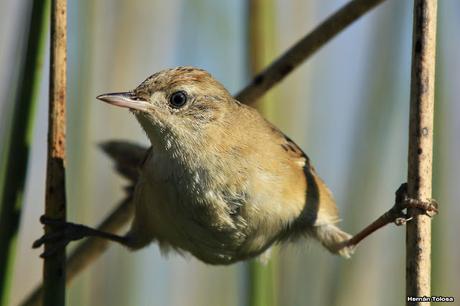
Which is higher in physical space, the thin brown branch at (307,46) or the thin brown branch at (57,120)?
the thin brown branch at (307,46)

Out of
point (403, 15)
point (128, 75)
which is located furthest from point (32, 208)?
point (403, 15)

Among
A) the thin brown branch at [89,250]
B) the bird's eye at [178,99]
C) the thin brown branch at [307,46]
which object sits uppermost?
the thin brown branch at [307,46]

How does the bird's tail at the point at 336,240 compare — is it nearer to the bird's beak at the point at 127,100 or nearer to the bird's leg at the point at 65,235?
the bird's leg at the point at 65,235

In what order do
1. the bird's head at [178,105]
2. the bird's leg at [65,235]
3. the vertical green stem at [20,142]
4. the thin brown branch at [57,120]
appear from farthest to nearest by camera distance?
1. the bird's head at [178,105]
2. the bird's leg at [65,235]
3. the thin brown branch at [57,120]
4. the vertical green stem at [20,142]

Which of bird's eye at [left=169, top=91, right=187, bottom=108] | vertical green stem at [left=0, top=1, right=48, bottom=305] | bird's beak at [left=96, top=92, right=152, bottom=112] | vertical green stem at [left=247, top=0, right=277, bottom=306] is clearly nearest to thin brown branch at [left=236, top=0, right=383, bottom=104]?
vertical green stem at [left=247, top=0, right=277, bottom=306]

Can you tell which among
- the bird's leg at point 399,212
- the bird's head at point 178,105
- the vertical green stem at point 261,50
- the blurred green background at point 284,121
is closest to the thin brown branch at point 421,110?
the bird's leg at point 399,212

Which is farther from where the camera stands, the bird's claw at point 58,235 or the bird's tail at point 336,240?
the bird's tail at point 336,240

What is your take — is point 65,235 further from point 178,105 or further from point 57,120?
point 178,105

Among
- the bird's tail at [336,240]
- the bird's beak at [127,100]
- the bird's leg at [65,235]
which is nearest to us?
the bird's leg at [65,235]
